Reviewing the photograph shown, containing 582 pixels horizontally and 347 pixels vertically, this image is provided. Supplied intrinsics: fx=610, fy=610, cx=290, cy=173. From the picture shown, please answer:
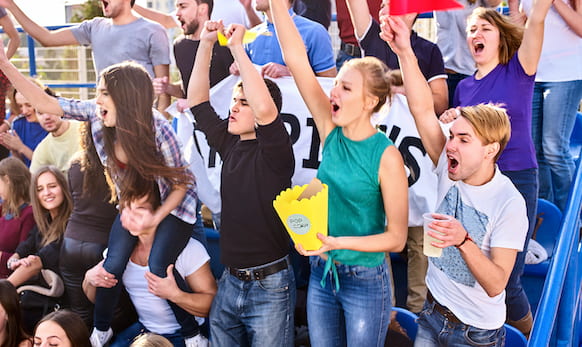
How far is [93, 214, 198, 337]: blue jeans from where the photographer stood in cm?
284

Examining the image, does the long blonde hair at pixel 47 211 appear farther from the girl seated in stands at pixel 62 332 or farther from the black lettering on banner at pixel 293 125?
the black lettering on banner at pixel 293 125

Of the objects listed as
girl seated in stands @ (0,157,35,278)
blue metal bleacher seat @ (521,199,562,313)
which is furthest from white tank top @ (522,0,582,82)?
girl seated in stands @ (0,157,35,278)

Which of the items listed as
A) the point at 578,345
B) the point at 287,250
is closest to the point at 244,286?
the point at 287,250

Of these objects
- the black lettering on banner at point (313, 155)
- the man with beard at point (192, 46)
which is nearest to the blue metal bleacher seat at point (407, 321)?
the black lettering on banner at point (313, 155)

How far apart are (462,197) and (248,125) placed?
0.92 m

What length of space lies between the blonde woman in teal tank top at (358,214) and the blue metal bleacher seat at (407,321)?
1.75 ft

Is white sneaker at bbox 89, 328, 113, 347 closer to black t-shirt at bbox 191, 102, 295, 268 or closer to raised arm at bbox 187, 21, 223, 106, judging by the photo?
black t-shirt at bbox 191, 102, 295, 268

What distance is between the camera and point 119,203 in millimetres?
2951

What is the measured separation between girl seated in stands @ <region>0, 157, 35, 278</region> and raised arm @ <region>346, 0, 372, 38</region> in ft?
7.71

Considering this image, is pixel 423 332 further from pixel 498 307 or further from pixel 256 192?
pixel 256 192

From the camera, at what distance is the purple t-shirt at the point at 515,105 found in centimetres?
272

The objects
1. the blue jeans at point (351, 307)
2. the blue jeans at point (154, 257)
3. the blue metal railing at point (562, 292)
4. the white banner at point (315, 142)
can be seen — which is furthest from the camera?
the white banner at point (315, 142)

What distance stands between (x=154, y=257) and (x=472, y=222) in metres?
1.47

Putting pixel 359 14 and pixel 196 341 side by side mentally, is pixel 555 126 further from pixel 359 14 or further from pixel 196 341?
pixel 196 341
